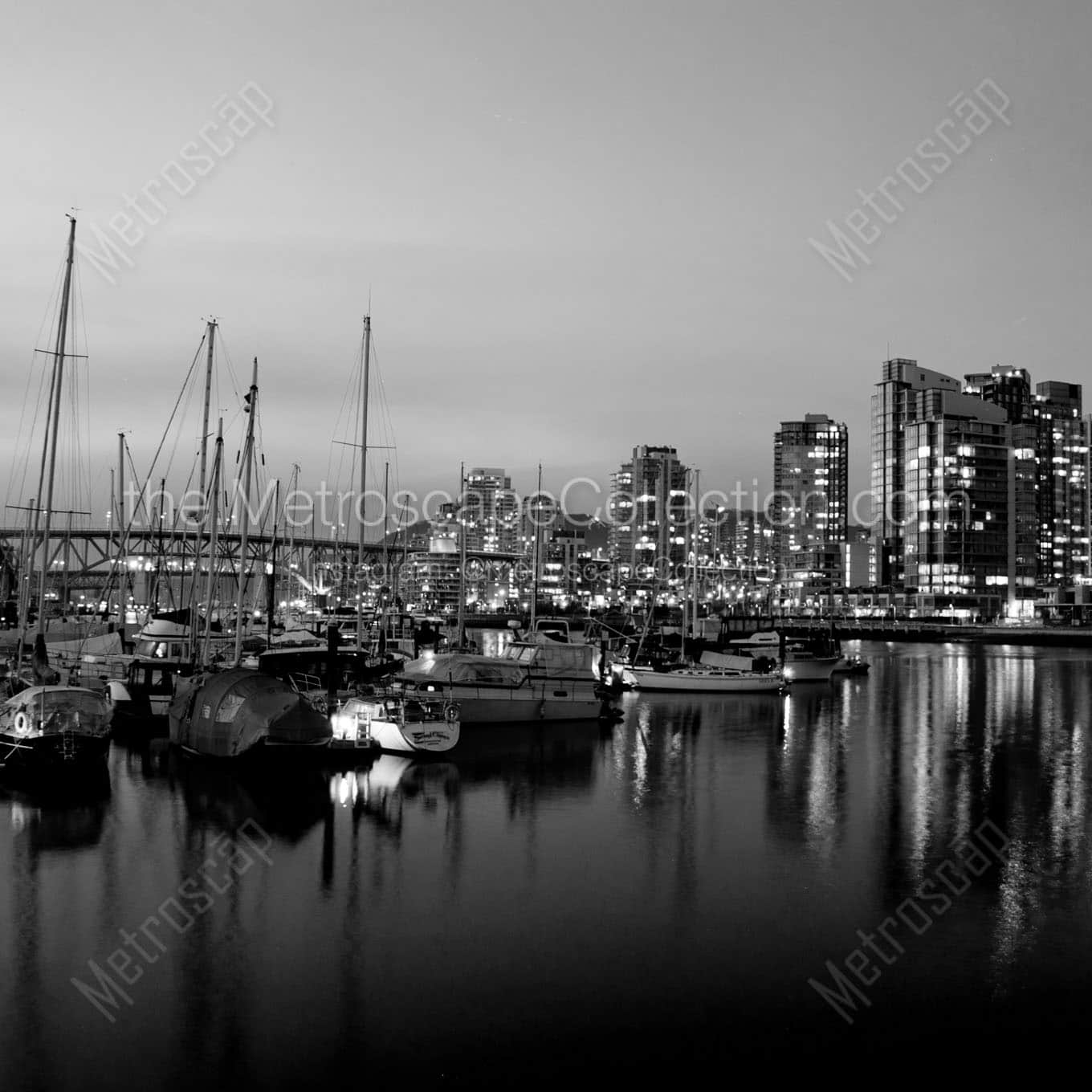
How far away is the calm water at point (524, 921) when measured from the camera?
35.3 ft

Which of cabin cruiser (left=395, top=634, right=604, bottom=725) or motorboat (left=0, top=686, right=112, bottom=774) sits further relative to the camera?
cabin cruiser (left=395, top=634, right=604, bottom=725)

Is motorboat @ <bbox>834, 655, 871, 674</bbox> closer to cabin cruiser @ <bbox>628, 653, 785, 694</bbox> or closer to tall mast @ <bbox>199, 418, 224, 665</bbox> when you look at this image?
cabin cruiser @ <bbox>628, 653, 785, 694</bbox>

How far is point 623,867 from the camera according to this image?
17.5 m

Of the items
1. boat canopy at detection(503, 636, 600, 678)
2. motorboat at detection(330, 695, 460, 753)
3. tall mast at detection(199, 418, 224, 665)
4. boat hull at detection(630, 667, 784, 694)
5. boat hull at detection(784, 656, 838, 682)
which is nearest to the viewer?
motorboat at detection(330, 695, 460, 753)

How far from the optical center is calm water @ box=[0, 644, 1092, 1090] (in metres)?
10.8

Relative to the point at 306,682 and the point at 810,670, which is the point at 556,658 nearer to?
the point at 306,682

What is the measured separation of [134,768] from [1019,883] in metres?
20.4

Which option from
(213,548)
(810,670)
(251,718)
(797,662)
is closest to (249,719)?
(251,718)

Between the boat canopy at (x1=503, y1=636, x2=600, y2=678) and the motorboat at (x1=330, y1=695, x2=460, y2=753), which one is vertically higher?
the boat canopy at (x1=503, y1=636, x2=600, y2=678)

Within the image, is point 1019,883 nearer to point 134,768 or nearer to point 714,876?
point 714,876

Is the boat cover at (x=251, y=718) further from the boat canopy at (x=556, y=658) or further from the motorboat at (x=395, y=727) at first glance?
the boat canopy at (x=556, y=658)

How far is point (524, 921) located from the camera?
14.7m

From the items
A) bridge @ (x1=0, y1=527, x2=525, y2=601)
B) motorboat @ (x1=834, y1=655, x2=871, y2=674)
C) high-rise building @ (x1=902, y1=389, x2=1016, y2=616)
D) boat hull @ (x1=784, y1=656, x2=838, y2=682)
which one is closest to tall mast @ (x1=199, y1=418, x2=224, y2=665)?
bridge @ (x1=0, y1=527, x2=525, y2=601)

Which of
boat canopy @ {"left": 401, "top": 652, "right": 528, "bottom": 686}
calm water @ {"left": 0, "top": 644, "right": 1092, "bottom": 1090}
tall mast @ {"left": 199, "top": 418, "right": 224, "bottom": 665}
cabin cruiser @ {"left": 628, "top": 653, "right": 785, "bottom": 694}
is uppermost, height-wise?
tall mast @ {"left": 199, "top": 418, "right": 224, "bottom": 665}
